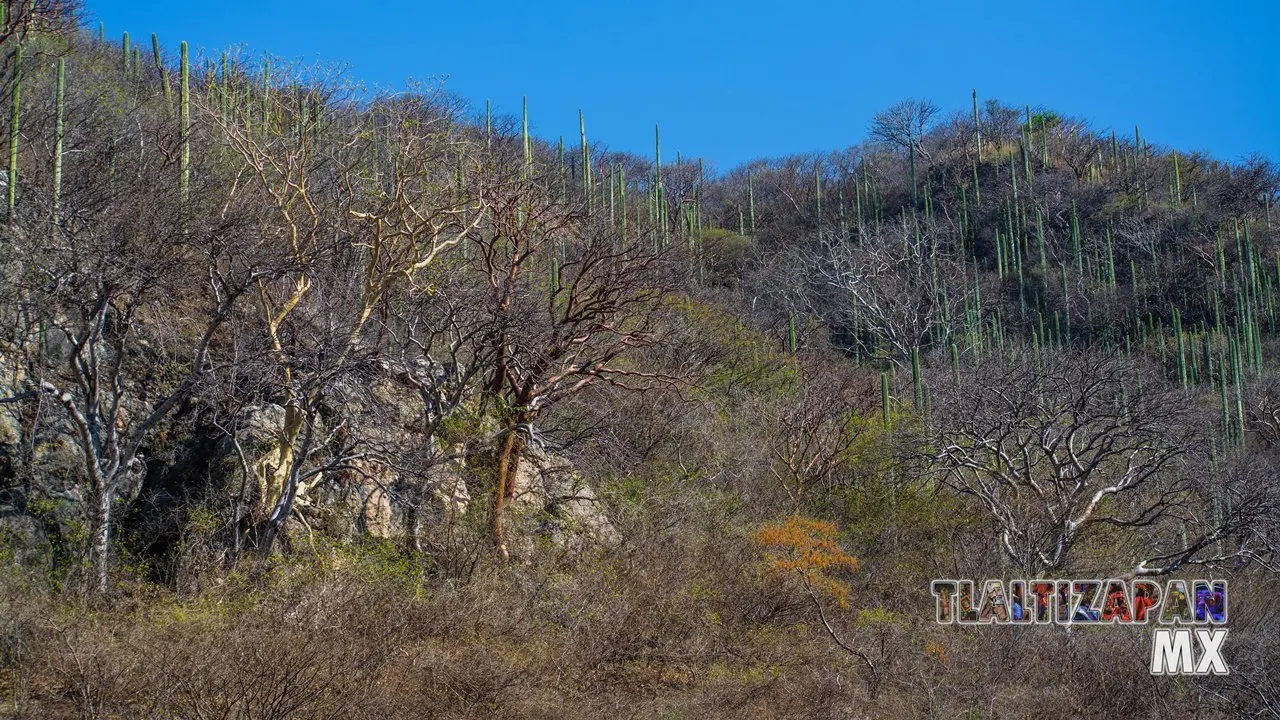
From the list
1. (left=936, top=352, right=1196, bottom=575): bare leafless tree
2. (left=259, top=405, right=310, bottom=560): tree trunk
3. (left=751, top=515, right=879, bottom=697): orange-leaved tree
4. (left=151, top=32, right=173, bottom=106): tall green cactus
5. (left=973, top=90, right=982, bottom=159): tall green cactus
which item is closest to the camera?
(left=259, top=405, right=310, bottom=560): tree trunk

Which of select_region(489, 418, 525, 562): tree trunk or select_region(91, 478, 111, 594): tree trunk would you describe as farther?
select_region(489, 418, 525, 562): tree trunk

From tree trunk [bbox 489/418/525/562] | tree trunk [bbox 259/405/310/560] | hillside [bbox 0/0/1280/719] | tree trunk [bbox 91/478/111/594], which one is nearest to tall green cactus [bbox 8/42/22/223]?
hillside [bbox 0/0/1280/719]

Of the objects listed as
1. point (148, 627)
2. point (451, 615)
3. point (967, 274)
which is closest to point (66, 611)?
point (148, 627)

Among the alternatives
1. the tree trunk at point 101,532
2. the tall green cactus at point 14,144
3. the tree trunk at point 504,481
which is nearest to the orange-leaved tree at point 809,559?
the tree trunk at point 504,481

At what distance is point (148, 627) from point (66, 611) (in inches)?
32.3

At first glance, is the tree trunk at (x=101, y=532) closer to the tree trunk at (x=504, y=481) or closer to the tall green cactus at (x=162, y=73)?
the tree trunk at (x=504, y=481)

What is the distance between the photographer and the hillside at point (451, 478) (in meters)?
10.1

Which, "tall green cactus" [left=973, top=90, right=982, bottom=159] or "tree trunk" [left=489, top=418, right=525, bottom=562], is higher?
"tall green cactus" [left=973, top=90, right=982, bottom=159]

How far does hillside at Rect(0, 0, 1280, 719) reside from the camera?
10.1 meters

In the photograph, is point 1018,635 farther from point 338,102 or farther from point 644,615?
point 338,102

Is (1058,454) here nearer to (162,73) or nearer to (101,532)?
(101,532)

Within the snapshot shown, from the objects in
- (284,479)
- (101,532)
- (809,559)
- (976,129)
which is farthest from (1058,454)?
(976,129)

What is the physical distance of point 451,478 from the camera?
13.2 m

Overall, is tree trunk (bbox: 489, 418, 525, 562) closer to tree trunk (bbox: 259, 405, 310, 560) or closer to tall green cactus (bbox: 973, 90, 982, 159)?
tree trunk (bbox: 259, 405, 310, 560)
